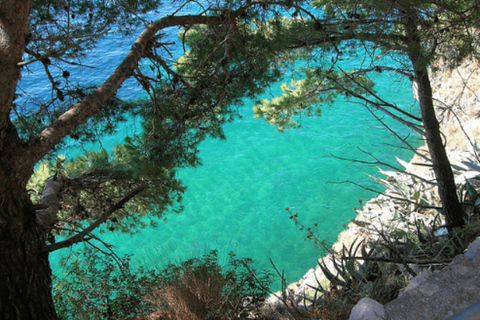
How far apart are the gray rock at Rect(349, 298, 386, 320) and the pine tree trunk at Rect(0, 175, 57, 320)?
191 cm

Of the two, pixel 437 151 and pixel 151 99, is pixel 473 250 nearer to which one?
pixel 437 151

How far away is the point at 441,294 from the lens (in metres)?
2.08

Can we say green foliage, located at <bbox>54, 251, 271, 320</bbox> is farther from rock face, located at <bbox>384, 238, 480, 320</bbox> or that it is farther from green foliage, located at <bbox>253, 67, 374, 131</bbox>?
green foliage, located at <bbox>253, 67, 374, 131</bbox>

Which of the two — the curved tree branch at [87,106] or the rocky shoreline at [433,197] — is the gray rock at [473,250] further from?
the curved tree branch at [87,106]

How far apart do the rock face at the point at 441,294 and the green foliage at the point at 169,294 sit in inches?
41.5

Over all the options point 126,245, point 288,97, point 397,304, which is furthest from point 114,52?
point 397,304

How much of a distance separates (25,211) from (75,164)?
7.13ft

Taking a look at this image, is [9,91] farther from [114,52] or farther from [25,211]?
[114,52]

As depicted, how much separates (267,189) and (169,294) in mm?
7051

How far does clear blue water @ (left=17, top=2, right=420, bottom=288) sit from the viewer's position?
8242mm

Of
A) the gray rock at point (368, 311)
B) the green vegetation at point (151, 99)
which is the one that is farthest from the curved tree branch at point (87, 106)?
the gray rock at point (368, 311)

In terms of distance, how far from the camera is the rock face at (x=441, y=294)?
6.51 feet

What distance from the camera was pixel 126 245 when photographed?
8711 mm

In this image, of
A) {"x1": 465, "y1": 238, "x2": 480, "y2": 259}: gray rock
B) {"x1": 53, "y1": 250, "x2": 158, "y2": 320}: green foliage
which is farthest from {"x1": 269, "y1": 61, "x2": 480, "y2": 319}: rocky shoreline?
{"x1": 53, "y1": 250, "x2": 158, "y2": 320}: green foliage
